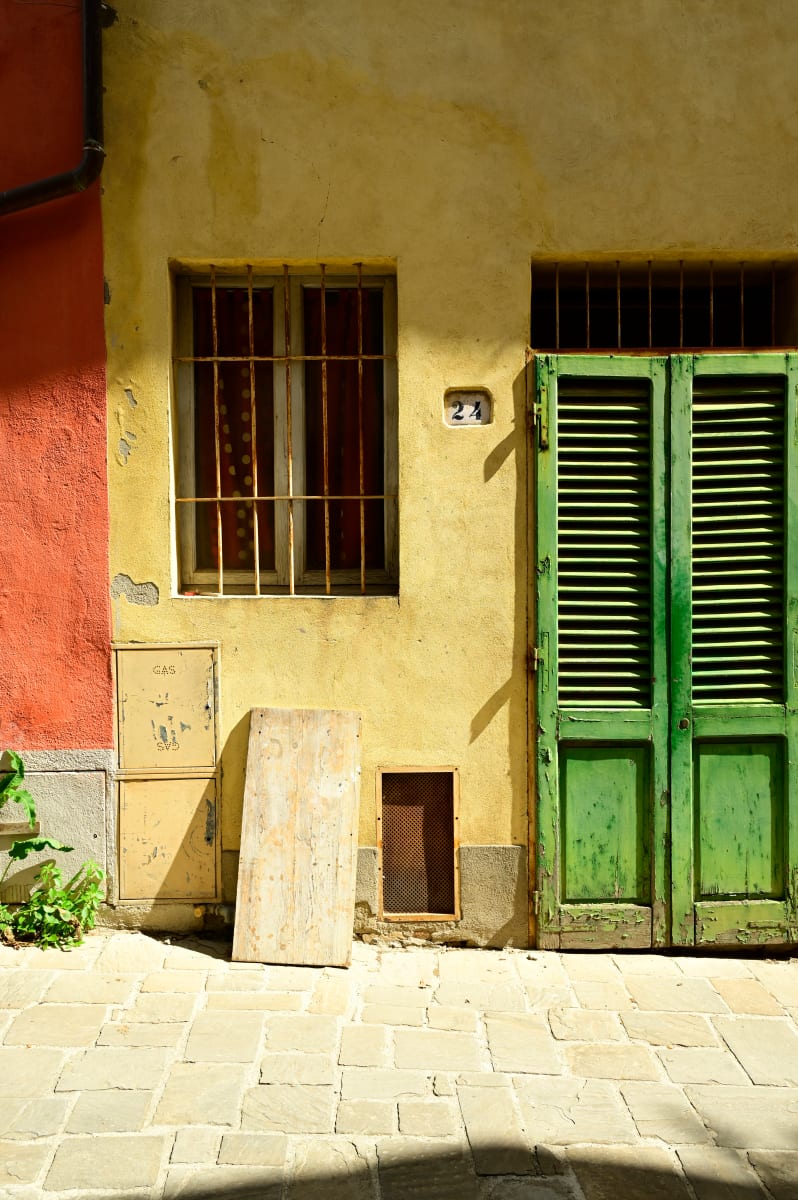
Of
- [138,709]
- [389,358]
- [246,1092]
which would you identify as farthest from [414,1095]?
[389,358]

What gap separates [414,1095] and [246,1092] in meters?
0.57

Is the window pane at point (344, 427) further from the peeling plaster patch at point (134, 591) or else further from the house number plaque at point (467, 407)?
the peeling plaster patch at point (134, 591)

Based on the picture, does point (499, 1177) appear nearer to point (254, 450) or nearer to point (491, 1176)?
point (491, 1176)

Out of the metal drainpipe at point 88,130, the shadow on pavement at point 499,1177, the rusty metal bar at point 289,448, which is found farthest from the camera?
the rusty metal bar at point 289,448

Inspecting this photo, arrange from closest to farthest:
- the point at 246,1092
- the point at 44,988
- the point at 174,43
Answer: the point at 246,1092
the point at 44,988
the point at 174,43

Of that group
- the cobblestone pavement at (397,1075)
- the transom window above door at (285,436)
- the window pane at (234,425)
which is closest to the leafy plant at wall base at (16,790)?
the cobblestone pavement at (397,1075)

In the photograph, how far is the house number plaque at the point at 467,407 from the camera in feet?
14.4

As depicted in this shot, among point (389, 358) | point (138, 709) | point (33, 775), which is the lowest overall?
point (33, 775)

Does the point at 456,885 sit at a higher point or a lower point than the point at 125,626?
lower

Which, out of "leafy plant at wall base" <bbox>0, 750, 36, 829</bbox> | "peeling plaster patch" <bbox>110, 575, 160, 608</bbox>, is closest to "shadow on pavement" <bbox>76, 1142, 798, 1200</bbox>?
"leafy plant at wall base" <bbox>0, 750, 36, 829</bbox>

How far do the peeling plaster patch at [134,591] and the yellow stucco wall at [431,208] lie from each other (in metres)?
0.05

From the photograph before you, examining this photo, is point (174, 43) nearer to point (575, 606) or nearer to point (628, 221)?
point (628, 221)

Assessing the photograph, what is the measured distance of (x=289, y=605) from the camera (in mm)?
4402

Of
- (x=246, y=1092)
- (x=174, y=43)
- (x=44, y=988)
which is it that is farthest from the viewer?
(x=174, y=43)
